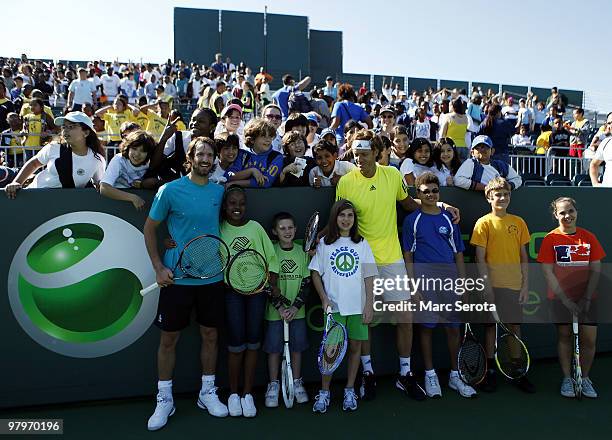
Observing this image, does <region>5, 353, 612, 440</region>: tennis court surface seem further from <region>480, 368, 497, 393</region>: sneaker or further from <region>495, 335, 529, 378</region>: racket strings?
<region>495, 335, 529, 378</region>: racket strings

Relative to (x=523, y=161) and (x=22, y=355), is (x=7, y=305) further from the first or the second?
(x=523, y=161)

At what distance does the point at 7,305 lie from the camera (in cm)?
439

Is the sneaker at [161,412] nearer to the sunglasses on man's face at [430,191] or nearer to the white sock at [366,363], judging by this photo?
the white sock at [366,363]

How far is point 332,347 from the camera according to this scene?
434 cm

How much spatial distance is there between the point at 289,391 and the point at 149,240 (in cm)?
161

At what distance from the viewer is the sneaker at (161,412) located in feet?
13.7

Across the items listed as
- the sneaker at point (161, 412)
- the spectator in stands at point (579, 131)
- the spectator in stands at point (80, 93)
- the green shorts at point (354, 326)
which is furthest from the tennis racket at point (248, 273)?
the spectator in stands at point (80, 93)

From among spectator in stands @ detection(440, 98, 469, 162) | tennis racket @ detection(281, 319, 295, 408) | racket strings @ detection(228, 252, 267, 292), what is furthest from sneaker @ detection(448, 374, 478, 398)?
spectator in stands @ detection(440, 98, 469, 162)

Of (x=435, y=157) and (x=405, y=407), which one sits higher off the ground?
(x=435, y=157)

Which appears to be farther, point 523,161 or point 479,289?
point 523,161

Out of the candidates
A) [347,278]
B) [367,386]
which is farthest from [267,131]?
[367,386]

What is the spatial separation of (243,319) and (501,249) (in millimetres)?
2335

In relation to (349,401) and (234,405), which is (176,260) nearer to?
(234,405)

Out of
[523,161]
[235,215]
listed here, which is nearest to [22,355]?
[235,215]
